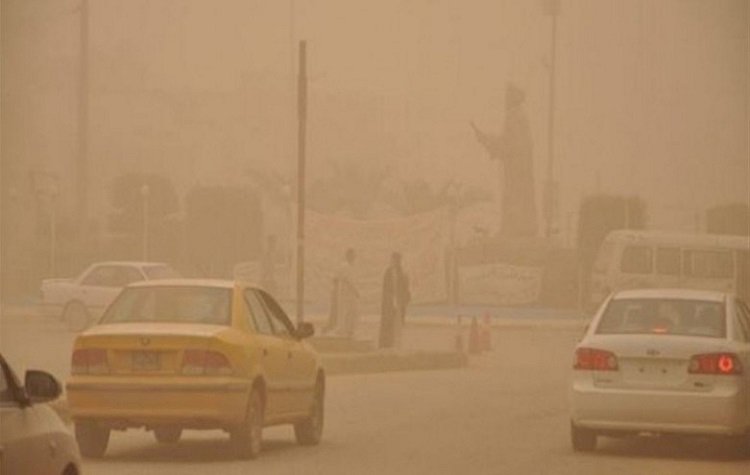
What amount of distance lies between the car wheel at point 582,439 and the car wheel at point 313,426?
2.33 meters

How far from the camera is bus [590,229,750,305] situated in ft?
204

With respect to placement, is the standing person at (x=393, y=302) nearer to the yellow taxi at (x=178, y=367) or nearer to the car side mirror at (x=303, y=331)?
the car side mirror at (x=303, y=331)

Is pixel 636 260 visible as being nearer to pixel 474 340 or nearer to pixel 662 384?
pixel 474 340

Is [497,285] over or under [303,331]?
under

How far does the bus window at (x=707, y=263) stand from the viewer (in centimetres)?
6244

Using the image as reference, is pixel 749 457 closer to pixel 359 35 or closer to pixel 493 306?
pixel 493 306

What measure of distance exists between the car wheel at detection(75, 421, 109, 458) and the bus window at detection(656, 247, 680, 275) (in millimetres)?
43482

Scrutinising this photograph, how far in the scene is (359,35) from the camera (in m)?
83.6

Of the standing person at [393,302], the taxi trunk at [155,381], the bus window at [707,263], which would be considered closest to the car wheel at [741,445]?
the taxi trunk at [155,381]

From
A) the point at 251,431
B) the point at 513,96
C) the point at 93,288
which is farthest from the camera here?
the point at 513,96

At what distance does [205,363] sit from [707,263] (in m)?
44.8

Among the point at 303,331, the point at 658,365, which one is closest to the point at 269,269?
the point at 303,331

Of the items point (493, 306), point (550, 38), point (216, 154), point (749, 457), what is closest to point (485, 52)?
point (550, 38)

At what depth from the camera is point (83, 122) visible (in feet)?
257
